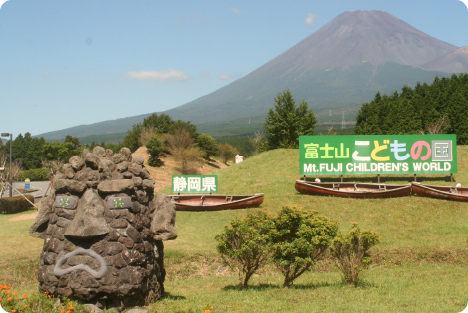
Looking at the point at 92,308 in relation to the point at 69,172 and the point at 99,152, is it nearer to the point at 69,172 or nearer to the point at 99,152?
the point at 69,172

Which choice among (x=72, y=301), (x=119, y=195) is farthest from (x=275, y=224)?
(x=72, y=301)

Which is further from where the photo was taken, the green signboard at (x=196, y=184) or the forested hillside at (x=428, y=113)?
the forested hillside at (x=428, y=113)

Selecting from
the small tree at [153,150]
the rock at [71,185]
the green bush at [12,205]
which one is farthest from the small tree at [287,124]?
the rock at [71,185]

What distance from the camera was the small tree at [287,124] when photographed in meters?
53.0

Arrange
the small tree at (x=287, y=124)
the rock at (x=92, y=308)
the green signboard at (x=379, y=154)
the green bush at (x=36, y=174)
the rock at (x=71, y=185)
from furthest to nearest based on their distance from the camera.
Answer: the green bush at (x=36, y=174) < the small tree at (x=287, y=124) < the green signboard at (x=379, y=154) < the rock at (x=71, y=185) < the rock at (x=92, y=308)

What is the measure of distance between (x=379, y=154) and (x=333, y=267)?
47.2ft

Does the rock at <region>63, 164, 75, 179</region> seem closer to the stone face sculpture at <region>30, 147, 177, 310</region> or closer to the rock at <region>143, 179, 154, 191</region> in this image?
the stone face sculpture at <region>30, 147, 177, 310</region>

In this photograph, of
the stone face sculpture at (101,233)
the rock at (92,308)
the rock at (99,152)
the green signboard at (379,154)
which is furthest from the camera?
the green signboard at (379,154)

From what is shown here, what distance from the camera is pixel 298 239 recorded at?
1085cm

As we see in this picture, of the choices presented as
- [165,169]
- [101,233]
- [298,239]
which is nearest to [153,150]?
[165,169]

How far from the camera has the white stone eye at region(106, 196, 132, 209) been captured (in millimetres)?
8586

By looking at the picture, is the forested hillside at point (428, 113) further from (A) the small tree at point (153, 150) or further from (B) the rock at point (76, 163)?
(B) the rock at point (76, 163)

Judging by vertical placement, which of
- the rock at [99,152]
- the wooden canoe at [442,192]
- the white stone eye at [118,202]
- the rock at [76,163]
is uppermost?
the rock at [99,152]

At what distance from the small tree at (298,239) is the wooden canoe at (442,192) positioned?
A: 15.6 metres
